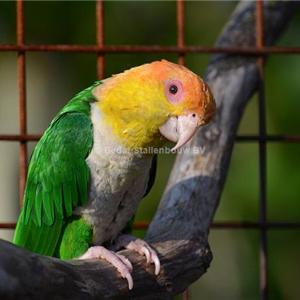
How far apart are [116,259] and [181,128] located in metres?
0.51

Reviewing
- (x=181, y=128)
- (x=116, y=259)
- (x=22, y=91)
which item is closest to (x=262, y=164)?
(x=181, y=128)

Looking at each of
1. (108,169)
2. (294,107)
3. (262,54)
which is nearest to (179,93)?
(108,169)

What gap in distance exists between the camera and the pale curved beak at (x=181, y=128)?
287 centimetres

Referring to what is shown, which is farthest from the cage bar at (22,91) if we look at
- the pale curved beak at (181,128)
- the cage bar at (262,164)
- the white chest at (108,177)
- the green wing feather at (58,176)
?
the cage bar at (262,164)

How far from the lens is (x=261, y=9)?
369 cm

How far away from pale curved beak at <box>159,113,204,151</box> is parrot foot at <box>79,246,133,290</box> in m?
0.40

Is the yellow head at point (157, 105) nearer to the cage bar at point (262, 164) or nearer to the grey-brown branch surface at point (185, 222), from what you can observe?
the grey-brown branch surface at point (185, 222)

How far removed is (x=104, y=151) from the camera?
2984 millimetres

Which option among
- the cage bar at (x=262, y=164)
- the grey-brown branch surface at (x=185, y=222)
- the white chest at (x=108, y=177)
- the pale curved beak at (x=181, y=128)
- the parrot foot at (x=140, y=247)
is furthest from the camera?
the cage bar at (x=262, y=164)

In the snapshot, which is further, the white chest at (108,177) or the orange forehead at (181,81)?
the white chest at (108,177)

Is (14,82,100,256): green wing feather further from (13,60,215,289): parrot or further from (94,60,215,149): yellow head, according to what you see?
(94,60,215,149): yellow head

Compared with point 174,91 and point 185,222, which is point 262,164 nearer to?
point 185,222

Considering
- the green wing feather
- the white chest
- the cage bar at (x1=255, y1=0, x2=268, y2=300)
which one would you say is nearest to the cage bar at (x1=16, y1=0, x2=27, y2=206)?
the green wing feather

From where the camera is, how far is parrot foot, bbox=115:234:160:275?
109 inches
